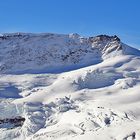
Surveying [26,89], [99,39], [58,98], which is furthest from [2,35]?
[58,98]

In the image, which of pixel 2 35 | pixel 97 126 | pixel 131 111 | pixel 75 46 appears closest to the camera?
pixel 97 126

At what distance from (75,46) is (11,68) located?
54.4ft

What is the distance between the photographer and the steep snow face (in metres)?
118

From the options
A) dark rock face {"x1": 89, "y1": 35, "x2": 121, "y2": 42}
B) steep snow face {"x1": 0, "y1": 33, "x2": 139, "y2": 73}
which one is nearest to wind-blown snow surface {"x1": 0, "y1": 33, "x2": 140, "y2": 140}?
steep snow face {"x1": 0, "y1": 33, "x2": 139, "y2": 73}

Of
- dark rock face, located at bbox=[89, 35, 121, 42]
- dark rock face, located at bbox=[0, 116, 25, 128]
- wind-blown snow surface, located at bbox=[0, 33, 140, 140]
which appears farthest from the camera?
dark rock face, located at bbox=[89, 35, 121, 42]

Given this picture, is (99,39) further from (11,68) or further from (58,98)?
(58,98)

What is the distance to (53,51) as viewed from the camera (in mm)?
122625

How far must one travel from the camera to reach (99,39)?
421ft

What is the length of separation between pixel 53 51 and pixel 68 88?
82.9 ft

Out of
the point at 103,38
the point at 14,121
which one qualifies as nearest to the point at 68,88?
the point at 14,121

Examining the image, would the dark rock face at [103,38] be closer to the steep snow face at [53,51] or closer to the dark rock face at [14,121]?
the steep snow face at [53,51]

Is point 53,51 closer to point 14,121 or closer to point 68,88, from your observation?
point 68,88

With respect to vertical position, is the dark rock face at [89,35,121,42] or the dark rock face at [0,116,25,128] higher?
the dark rock face at [89,35,121,42]

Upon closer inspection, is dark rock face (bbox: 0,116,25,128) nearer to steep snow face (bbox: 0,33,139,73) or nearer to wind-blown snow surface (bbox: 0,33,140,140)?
wind-blown snow surface (bbox: 0,33,140,140)
